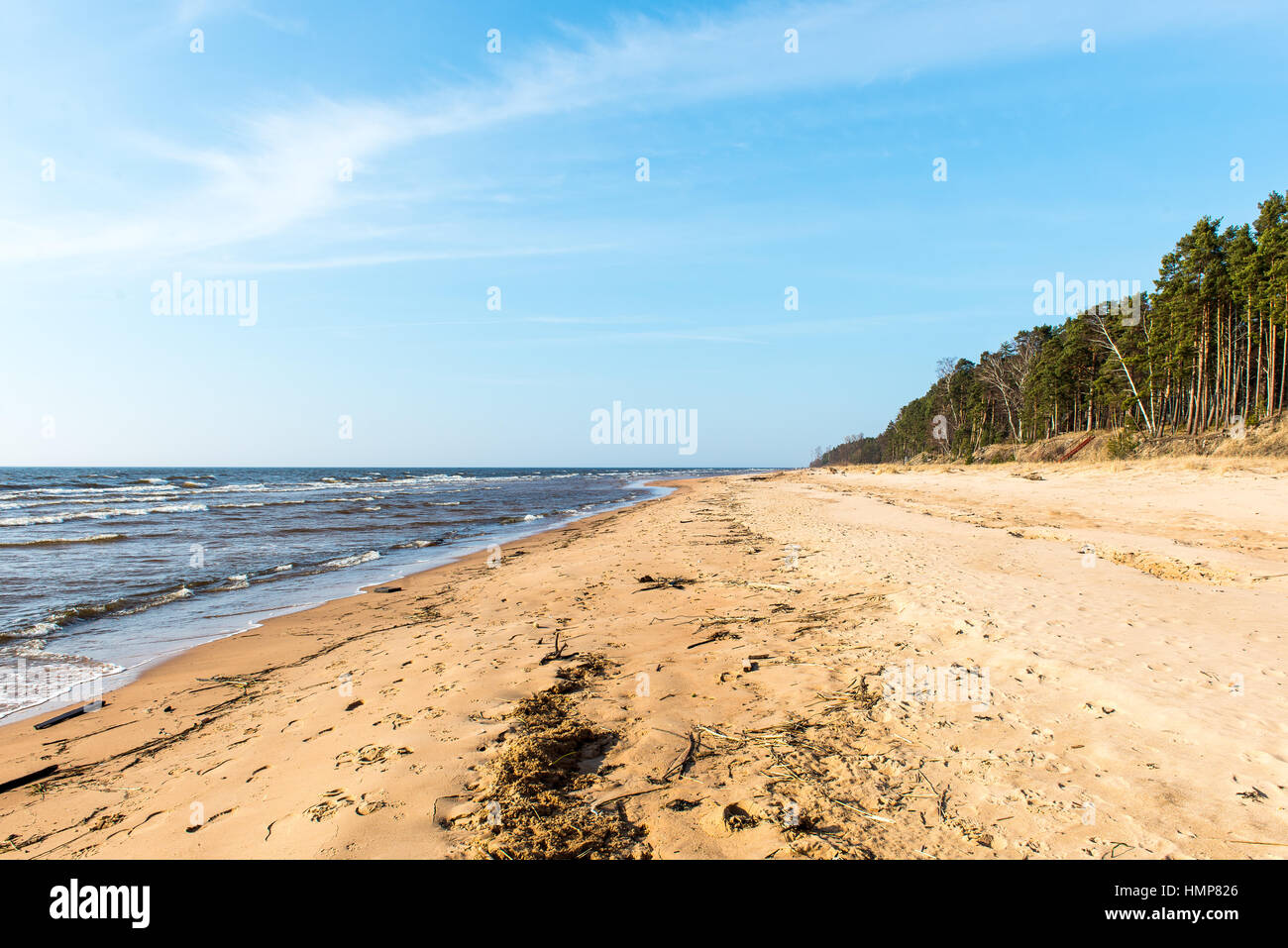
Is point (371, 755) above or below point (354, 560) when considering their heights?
above

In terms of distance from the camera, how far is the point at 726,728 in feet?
15.0

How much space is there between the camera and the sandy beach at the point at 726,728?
318 centimetres

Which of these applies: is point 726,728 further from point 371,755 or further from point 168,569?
point 168,569

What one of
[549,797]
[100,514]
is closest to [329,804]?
[549,797]

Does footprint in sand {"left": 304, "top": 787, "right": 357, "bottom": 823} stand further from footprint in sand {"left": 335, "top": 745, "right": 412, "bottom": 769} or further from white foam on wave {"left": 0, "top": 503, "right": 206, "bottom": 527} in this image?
white foam on wave {"left": 0, "top": 503, "right": 206, "bottom": 527}

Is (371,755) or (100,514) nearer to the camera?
(371,755)

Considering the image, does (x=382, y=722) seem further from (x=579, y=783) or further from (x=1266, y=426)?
(x=1266, y=426)

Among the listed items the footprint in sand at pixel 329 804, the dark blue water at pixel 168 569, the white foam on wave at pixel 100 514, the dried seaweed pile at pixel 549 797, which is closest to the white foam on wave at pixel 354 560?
the dark blue water at pixel 168 569

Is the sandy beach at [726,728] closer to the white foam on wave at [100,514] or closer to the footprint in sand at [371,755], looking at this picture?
the footprint in sand at [371,755]

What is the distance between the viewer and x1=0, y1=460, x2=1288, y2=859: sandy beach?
10.4 ft

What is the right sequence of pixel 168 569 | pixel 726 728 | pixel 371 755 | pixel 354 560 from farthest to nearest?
pixel 354 560, pixel 168 569, pixel 726 728, pixel 371 755

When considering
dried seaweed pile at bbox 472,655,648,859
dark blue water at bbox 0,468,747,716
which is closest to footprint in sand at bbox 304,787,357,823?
dried seaweed pile at bbox 472,655,648,859

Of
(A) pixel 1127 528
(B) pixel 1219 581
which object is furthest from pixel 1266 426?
(B) pixel 1219 581

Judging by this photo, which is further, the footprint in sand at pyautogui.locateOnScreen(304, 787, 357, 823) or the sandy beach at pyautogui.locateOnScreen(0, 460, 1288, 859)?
the footprint in sand at pyautogui.locateOnScreen(304, 787, 357, 823)
